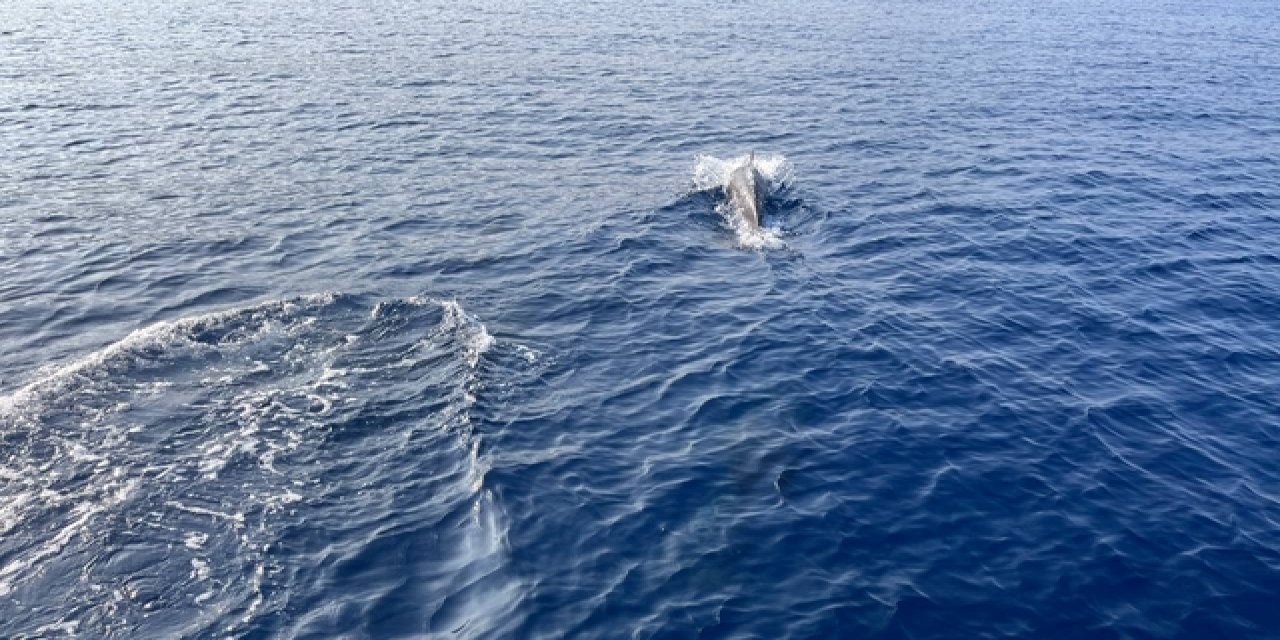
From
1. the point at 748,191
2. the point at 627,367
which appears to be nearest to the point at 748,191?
the point at 748,191

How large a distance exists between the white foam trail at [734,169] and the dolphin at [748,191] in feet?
0.66

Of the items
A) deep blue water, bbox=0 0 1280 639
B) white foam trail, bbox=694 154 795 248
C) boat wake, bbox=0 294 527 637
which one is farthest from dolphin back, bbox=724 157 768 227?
boat wake, bbox=0 294 527 637

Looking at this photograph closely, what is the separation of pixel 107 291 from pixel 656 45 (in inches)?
2086

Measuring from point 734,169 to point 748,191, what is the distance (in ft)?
12.3

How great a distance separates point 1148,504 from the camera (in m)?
23.5

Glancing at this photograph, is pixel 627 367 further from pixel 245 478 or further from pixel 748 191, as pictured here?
pixel 748 191

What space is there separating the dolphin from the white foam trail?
0.20 meters

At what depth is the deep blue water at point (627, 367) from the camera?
2042 cm

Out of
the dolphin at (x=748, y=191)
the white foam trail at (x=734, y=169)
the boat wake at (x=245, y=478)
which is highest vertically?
the boat wake at (x=245, y=478)

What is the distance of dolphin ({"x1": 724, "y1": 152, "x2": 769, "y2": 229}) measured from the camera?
41062 mm

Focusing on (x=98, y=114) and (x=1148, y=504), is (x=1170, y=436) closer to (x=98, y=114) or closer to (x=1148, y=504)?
(x=1148, y=504)

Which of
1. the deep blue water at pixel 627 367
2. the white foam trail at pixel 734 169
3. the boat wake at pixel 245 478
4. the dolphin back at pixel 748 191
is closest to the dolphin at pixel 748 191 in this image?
the dolphin back at pixel 748 191

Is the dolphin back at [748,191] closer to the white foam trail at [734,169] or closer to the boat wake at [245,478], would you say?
the white foam trail at [734,169]

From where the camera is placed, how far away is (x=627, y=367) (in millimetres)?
29438
